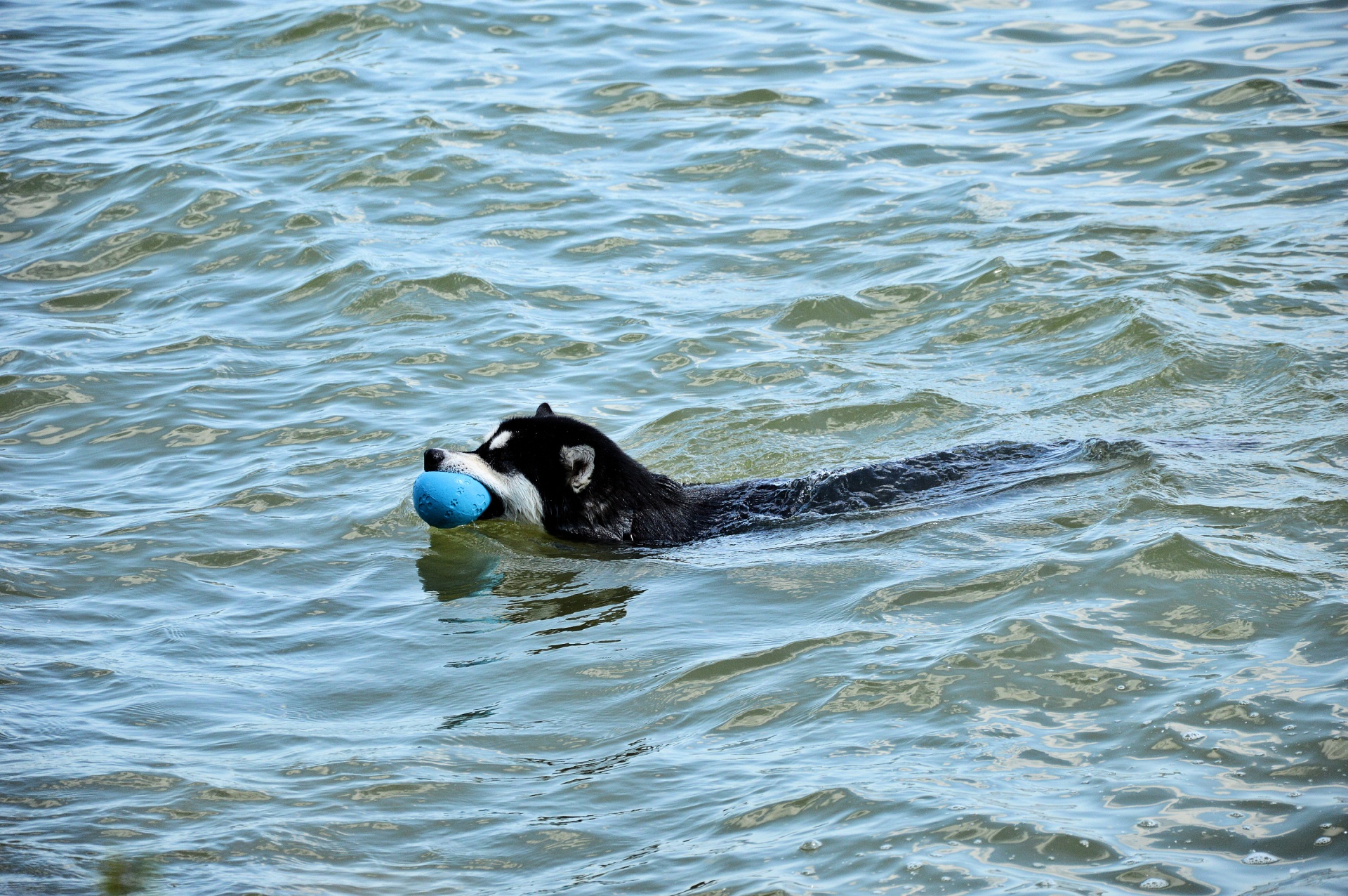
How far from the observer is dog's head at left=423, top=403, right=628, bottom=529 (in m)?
7.90

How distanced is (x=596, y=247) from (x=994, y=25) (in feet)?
25.6

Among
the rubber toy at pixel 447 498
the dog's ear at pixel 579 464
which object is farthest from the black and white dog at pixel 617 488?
the rubber toy at pixel 447 498

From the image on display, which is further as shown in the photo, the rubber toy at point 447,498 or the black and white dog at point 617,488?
the black and white dog at point 617,488

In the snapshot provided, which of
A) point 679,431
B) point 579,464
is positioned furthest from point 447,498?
point 679,431

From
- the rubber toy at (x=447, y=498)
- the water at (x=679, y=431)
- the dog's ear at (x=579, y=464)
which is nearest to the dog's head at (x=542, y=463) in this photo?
the dog's ear at (x=579, y=464)

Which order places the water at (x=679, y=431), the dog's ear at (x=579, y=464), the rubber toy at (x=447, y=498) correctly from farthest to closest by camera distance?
the dog's ear at (x=579, y=464), the rubber toy at (x=447, y=498), the water at (x=679, y=431)

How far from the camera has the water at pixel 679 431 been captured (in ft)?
16.4

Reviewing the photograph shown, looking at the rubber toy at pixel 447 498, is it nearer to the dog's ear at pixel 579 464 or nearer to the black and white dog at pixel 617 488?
the black and white dog at pixel 617 488

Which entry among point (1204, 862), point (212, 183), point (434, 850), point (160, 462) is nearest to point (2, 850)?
point (434, 850)

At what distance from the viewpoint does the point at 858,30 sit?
17.4 metres

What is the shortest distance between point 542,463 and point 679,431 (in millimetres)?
1882

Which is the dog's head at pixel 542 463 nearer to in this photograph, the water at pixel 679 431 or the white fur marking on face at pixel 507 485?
the white fur marking on face at pixel 507 485

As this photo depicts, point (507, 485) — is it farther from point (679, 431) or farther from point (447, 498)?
point (679, 431)

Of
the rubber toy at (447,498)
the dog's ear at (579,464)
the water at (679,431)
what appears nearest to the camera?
the water at (679,431)
